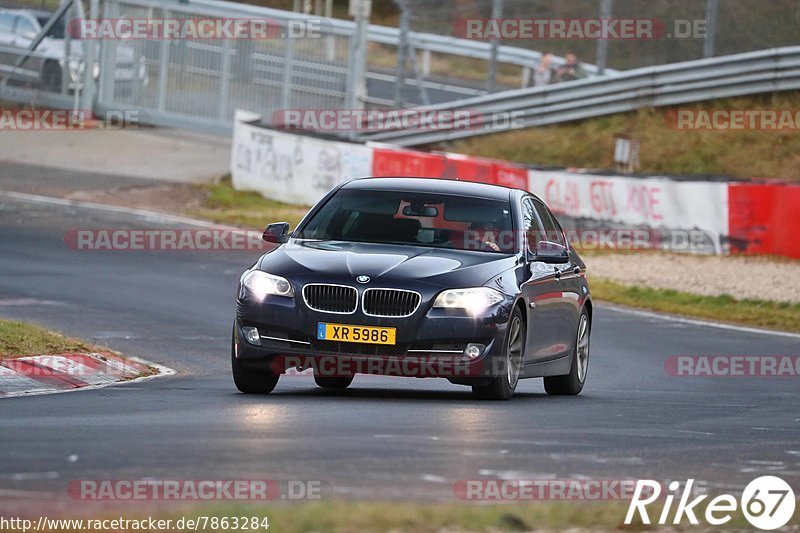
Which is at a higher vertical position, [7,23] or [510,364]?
[7,23]

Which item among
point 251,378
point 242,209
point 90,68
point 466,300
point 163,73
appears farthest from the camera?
point 90,68

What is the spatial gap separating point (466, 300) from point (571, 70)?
74.2 feet

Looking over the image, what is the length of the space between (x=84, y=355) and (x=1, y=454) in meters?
5.21

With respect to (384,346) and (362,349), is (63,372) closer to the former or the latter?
(362,349)

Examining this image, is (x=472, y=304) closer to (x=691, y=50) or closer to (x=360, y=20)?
(x=691, y=50)

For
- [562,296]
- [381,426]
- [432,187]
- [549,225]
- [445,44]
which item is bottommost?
[381,426]

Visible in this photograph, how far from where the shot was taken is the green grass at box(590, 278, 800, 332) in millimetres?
20219

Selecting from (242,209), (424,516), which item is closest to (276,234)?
(424,516)

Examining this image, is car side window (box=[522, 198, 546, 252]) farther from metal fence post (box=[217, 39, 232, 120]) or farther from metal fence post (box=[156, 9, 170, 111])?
metal fence post (box=[156, 9, 170, 111])

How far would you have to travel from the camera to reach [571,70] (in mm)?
32781

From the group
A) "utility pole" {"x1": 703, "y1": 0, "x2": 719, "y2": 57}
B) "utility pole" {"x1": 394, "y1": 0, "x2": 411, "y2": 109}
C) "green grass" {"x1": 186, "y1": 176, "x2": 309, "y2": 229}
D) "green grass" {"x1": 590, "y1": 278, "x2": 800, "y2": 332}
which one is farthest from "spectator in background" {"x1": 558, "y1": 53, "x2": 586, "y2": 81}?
"green grass" {"x1": 590, "y1": 278, "x2": 800, "y2": 332}

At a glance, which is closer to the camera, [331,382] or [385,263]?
[385,263]

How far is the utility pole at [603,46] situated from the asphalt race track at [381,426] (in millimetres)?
12681

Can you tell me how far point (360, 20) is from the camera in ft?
111
